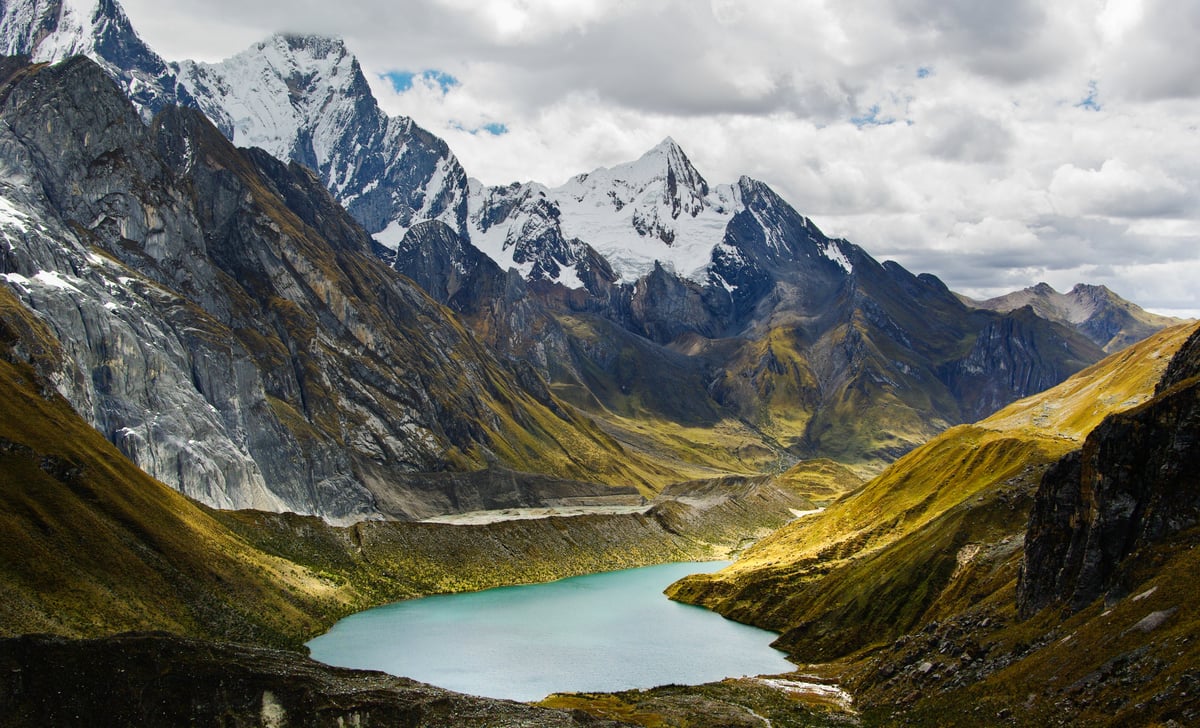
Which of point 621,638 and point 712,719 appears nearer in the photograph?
point 712,719

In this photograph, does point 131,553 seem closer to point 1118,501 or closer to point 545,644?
point 545,644

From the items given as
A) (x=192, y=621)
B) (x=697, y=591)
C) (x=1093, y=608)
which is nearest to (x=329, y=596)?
(x=192, y=621)

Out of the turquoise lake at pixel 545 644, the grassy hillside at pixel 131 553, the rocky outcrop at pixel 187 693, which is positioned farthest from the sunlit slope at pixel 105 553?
the rocky outcrop at pixel 187 693

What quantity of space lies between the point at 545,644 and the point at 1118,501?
7902 cm

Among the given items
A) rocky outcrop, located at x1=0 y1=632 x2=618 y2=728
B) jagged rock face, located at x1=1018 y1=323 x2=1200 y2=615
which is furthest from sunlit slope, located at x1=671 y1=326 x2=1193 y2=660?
rocky outcrop, located at x1=0 y1=632 x2=618 y2=728

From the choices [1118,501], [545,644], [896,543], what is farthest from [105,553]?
[1118,501]

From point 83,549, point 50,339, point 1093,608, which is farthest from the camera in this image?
point 50,339

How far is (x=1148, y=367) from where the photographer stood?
200 meters

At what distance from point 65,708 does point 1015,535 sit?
94.6 metres

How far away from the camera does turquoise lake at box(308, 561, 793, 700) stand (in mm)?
108125

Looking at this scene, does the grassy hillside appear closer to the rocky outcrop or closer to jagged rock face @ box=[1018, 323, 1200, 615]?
the rocky outcrop

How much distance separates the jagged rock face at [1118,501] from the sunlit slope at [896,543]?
99.8ft

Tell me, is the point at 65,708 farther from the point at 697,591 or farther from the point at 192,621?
the point at 697,591

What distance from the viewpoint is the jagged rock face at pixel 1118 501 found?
64.8 meters
